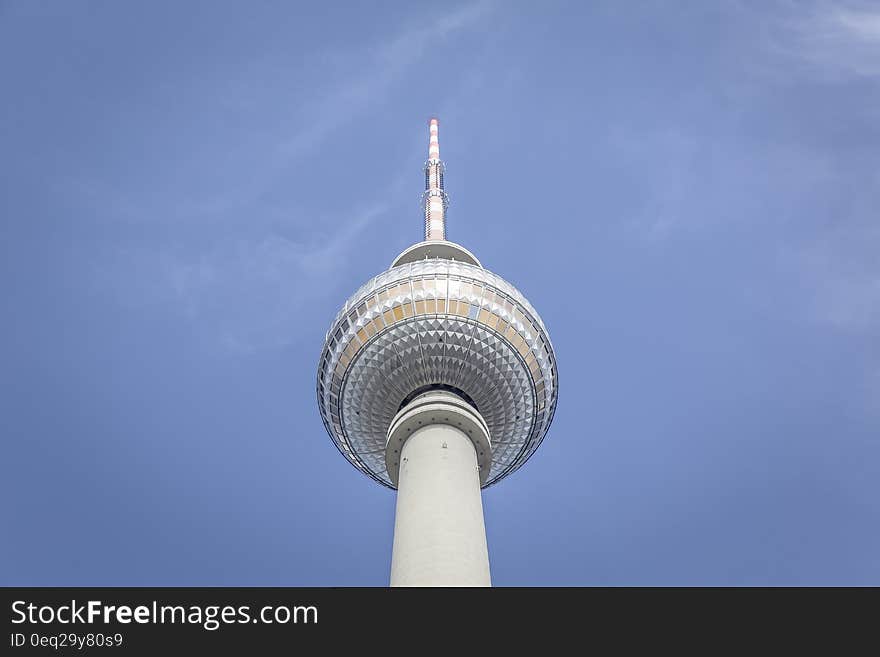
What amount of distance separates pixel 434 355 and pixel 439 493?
356 inches

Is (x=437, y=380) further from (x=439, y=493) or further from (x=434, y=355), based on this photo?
(x=439, y=493)

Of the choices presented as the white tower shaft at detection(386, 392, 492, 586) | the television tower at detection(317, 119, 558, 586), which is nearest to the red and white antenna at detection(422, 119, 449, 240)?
the television tower at detection(317, 119, 558, 586)

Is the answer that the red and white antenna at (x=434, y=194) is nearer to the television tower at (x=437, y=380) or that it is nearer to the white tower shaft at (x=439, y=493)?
the television tower at (x=437, y=380)

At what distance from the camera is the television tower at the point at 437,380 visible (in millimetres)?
41875

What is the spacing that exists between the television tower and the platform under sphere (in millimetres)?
62

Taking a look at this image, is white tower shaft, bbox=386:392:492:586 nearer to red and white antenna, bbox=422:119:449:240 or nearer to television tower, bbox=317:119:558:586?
television tower, bbox=317:119:558:586

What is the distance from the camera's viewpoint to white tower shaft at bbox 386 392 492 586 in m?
36.0

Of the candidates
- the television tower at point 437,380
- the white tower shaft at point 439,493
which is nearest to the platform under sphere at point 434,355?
the television tower at point 437,380

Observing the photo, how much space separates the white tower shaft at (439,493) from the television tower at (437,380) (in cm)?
8
